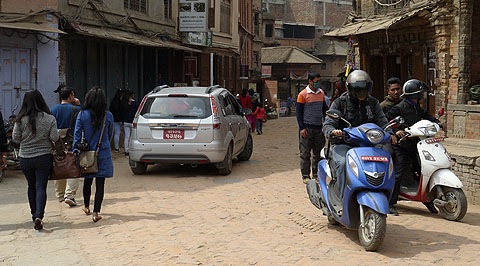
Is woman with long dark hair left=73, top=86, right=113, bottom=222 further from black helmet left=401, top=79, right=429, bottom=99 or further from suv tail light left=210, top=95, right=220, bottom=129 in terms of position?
black helmet left=401, top=79, right=429, bottom=99

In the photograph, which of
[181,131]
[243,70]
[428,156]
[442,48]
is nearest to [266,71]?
[243,70]

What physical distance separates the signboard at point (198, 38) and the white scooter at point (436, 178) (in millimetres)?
18544

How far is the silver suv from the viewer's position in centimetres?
1116

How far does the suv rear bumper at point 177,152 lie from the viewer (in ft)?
36.6

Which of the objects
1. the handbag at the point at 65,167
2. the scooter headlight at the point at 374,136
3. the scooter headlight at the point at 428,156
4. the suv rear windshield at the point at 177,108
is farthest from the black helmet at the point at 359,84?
the suv rear windshield at the point at 177,108

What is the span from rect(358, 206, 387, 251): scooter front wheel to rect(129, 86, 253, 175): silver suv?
5417 millimetres

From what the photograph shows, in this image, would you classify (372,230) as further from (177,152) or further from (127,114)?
(127,114)

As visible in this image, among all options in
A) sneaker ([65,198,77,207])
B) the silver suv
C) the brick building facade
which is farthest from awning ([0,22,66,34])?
the brick building facade

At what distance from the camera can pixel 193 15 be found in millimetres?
23547

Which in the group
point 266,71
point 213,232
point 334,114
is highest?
point 266,71

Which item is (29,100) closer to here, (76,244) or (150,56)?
(76,244)

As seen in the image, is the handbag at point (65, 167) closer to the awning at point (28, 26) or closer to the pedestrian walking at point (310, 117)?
the pedestrian walking at point (310, 117)

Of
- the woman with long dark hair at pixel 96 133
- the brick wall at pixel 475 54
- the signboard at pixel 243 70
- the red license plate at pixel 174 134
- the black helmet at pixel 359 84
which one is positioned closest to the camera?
the black helmet at pixel 359 84

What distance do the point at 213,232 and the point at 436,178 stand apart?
9.86 ft
